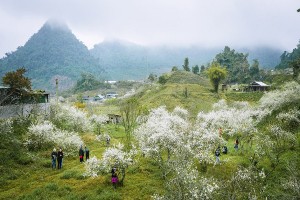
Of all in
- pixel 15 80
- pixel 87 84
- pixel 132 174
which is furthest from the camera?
pixel 87 84

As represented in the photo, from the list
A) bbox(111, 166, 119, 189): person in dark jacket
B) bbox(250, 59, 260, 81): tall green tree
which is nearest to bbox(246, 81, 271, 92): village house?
bbox(250, 59, 260, 81): tall green tree

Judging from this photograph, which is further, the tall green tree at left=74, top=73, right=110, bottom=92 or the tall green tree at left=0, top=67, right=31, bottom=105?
the tall green tree at left=74, top=73, right=110, bottom=92

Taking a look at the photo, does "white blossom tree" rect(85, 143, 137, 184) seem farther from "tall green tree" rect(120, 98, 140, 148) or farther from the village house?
the village house

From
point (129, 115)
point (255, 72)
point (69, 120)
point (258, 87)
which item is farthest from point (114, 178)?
point (255, 72)

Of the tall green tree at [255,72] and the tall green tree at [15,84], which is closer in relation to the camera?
the tall green tree at [15,84]

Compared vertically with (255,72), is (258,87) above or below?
below

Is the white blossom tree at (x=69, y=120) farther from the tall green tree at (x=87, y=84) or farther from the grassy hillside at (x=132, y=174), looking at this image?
the tall green tree at (x=87, y=84)

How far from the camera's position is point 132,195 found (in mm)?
25516

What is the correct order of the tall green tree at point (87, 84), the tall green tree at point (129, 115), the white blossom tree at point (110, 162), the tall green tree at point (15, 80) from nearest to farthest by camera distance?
the white blossom tree at point (110, 162) → the tall green tree at point (129, 115) → the tall green tree at point (15, 80) → the tall green tree at point (87, 84)

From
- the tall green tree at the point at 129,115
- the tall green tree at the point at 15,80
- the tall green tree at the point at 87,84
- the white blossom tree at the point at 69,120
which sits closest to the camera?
the tall green tree at the point at 129,115

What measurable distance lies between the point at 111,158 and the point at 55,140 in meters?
14.7

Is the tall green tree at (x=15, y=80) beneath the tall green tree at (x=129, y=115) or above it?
above

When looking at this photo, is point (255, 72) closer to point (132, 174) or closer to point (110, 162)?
point (132, 174)

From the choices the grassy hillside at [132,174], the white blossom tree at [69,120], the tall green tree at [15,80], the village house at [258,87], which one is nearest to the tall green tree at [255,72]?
the village house at [258,87]
